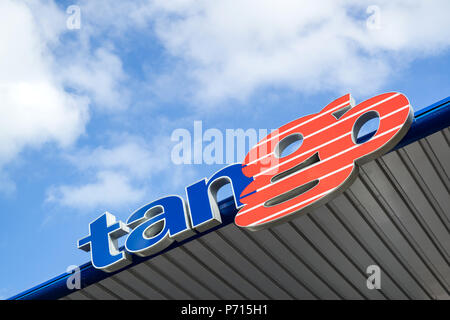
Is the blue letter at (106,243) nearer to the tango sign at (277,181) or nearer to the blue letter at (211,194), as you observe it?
the tango sign at (277,181)

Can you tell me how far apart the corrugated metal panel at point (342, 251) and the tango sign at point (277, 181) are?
39 cm

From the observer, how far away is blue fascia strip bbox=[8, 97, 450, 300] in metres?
6.07

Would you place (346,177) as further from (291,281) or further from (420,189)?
(291,281)

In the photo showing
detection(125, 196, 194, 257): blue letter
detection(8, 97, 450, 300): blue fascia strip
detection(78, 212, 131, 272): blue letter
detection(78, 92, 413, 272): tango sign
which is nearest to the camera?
detection(78, 92, 413, 272): tango sign

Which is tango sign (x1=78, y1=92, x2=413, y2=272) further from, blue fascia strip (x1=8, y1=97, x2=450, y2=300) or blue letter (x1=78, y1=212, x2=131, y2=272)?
blue fascia strip (x1=8, y1=97, x2=450, y2=300)

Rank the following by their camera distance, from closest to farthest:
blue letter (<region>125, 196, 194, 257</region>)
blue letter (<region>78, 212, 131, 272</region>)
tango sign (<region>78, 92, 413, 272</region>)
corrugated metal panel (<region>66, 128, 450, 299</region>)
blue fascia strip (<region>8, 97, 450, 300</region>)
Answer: tango sign (<region>78, 92, 413, 272</region>) < blue fascia strip (<region>8, 97, 450, 300</region>) < corrugated metal panel (<region>66, 128, 450, 299</region>) < blue letter (<region>125, 196, 194, 257</region>) < blue letter (<region>78, 212, 131, 272</region>)

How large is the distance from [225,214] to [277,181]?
0.91 metres

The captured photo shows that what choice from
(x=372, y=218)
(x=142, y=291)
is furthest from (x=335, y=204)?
(x=142, y=291)

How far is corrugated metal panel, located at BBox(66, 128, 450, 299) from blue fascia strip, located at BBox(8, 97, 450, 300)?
17cm

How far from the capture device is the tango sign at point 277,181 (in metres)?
5.79

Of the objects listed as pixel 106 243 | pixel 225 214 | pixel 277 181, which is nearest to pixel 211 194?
pixel 225 214

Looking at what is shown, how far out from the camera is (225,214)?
6875mm

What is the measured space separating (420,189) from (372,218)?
2.42 ft

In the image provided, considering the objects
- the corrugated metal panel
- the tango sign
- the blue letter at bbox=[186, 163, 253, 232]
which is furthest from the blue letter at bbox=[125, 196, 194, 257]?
the corrugated metal panel
